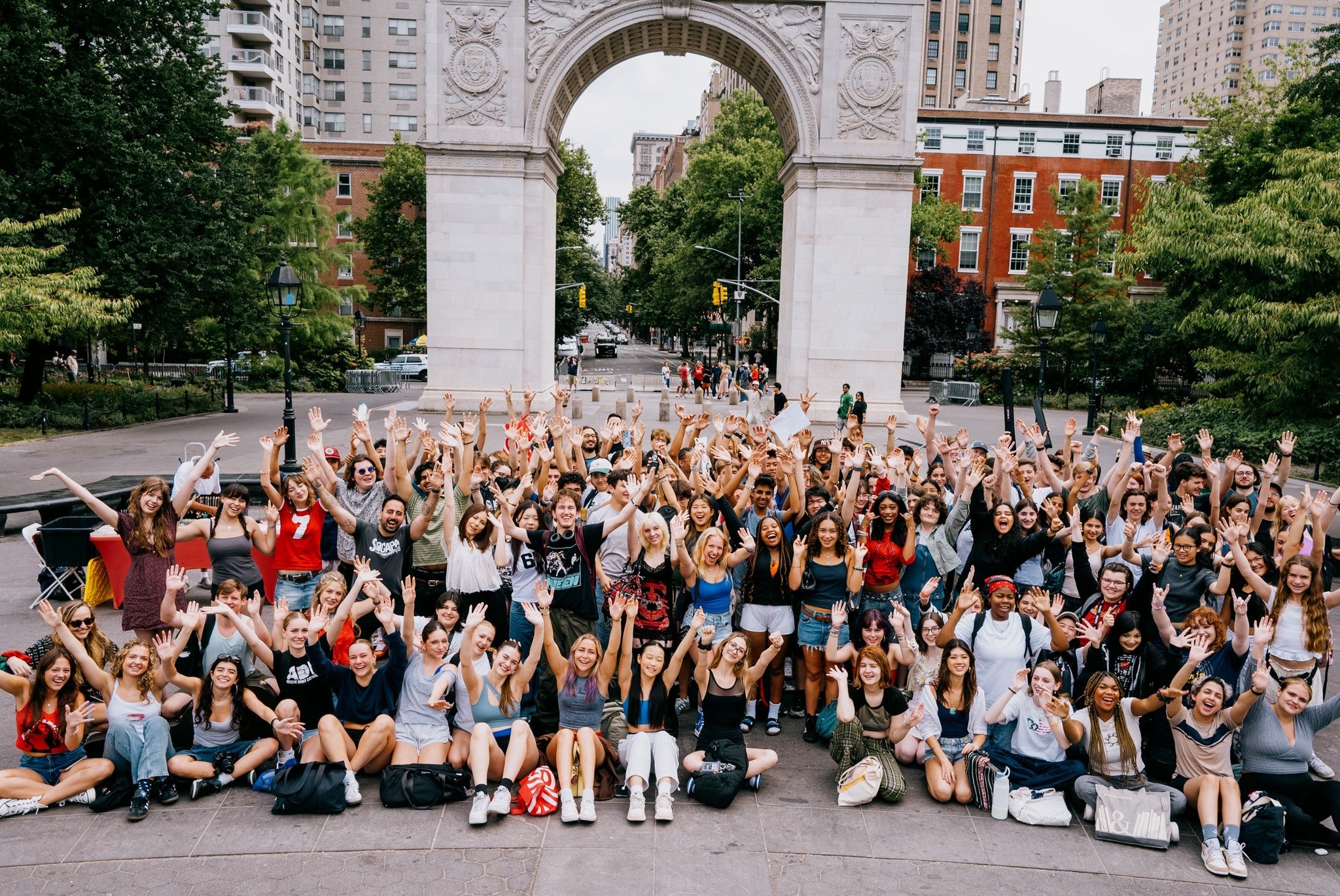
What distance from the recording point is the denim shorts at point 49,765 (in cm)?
627

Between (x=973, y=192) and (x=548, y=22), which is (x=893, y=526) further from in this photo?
(x=973, y=192)

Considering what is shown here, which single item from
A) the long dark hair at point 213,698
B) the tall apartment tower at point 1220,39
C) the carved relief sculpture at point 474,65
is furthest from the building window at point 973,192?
the tall apartment tower at point 1220,39

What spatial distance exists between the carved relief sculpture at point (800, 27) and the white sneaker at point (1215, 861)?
24591mm

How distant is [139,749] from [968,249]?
57.3 metres

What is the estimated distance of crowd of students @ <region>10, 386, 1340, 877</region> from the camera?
6281 millimetres

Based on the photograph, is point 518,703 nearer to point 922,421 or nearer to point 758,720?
point 758,720

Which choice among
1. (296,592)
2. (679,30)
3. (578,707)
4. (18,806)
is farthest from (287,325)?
(679,30)

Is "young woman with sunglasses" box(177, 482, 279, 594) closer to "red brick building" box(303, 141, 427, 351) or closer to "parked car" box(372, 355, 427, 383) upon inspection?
"parked car" box(372, 355, 427, 383)

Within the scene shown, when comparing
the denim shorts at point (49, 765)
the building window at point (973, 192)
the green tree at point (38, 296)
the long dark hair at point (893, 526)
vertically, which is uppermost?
the building window at point (973, 192)

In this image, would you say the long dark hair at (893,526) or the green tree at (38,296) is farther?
the green tree at (38,296)

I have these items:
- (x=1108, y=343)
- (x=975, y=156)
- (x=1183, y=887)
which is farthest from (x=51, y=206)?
(x=975, y=156)

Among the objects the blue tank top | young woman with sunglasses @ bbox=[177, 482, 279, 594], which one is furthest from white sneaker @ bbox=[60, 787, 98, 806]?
the blue tank top

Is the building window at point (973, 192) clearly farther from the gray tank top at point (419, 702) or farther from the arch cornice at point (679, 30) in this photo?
the gray tank top at point (419, 702)

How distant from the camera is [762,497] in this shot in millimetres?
8281
